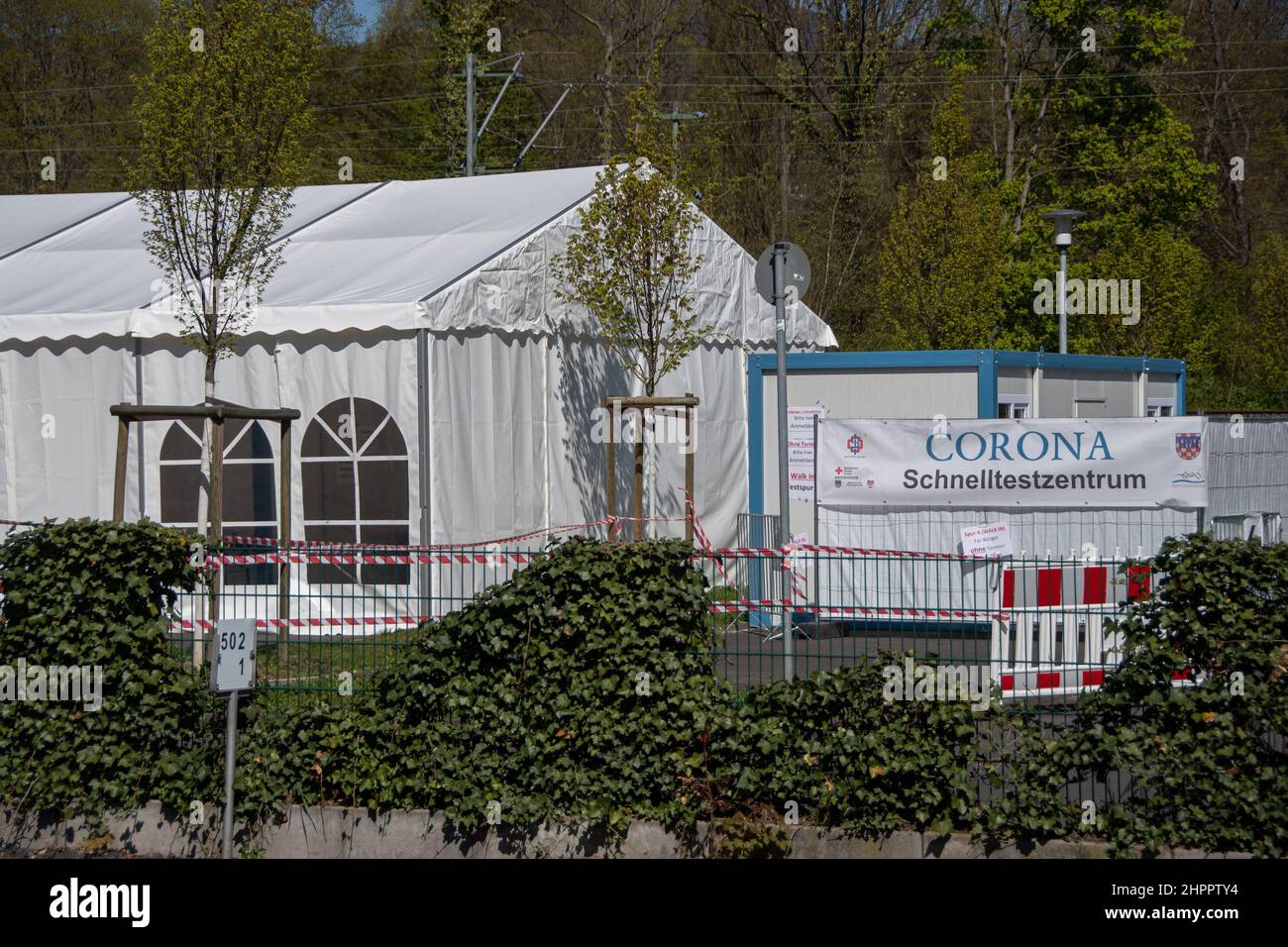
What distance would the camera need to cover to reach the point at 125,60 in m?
40.0

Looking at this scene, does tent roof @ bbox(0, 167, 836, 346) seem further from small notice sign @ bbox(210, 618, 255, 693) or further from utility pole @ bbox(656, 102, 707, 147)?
small notice sign @ bbox(210, 618, 255, 693)

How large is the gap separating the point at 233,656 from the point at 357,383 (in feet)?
23.2

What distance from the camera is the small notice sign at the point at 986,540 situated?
453 inches

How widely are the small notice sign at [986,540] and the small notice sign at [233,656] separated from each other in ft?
20.7

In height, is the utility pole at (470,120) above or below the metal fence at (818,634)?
above

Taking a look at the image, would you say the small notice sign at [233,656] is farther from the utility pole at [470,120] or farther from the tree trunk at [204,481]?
the utility pole at [470,120]

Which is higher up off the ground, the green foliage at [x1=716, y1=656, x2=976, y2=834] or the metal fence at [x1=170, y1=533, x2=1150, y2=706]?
the metal fence at [x1=170, y1=533, x2=1150, y2=706]

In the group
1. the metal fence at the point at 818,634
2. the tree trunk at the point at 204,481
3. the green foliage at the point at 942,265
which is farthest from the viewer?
the green foliage at the point at 942,265

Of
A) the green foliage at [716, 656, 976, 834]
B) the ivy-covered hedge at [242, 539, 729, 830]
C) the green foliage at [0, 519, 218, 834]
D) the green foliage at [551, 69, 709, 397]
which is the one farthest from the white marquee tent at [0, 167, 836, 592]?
the green foliage at [716, 656, 976, 834]

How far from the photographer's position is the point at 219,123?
37.3 feet

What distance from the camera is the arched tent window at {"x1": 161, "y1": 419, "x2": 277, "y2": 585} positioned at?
14453 mm

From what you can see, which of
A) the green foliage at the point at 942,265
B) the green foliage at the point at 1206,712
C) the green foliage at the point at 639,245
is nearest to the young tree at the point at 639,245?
the green foliage at the point at 639,245

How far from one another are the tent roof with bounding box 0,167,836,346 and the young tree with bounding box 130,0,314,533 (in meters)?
2.01
